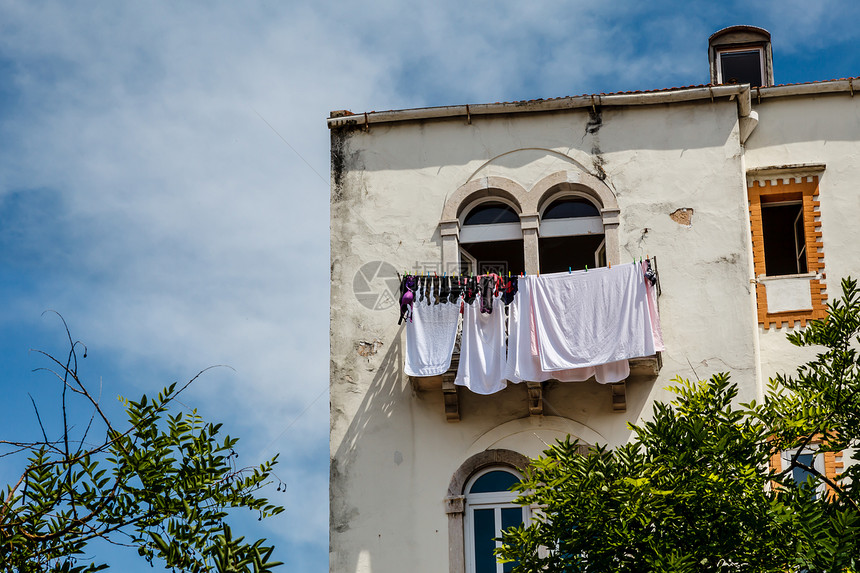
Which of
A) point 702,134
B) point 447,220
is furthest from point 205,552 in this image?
point 702,134

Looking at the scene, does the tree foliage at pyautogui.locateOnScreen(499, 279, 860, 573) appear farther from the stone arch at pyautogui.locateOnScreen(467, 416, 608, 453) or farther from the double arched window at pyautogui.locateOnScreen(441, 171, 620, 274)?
the double arched window at pyautogui.locateOnScreen(441, 171, 620, 274)

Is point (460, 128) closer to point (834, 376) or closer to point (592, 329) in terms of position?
point (592, 329)

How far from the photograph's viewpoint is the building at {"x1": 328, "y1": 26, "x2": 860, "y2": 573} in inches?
840

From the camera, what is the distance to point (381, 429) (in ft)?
71.7

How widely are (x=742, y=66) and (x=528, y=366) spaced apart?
795 centimetres

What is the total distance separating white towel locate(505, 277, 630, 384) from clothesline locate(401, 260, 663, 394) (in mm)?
15

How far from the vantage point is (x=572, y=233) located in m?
22.9

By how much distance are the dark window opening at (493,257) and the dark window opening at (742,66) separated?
18.2 ft

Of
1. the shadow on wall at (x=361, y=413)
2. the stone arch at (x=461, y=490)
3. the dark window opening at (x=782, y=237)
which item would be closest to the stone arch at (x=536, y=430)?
the stone arch at (x=461, y=490)

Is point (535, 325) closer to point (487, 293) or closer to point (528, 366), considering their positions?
point (528, 366)

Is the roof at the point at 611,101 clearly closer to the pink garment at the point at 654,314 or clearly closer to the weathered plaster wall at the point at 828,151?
the weathered plaster wall at the point at 828,151

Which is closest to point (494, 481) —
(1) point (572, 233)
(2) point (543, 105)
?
(1) point (572, 233)

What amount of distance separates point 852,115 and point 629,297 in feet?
17.8

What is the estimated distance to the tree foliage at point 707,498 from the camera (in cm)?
1595
